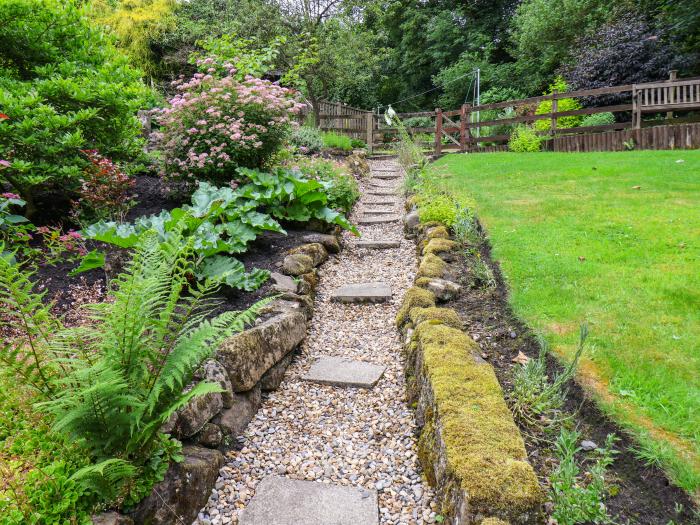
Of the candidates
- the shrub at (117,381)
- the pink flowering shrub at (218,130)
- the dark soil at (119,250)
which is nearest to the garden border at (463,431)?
the shrub at (117,381)

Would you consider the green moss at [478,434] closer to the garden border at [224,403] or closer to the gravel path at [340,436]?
the gravel path at [340,436]

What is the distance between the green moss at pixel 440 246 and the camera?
427 cm

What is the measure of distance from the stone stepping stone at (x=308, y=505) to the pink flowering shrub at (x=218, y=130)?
3.38 metres

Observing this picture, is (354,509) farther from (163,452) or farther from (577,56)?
(577,56)

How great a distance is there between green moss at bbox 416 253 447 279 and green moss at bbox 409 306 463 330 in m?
0.65

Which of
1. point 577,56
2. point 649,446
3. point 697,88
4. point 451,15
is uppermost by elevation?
point 451,15

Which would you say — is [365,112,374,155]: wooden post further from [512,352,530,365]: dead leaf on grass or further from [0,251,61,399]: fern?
[0,251,61,399]: fern

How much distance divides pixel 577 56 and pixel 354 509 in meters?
15.1

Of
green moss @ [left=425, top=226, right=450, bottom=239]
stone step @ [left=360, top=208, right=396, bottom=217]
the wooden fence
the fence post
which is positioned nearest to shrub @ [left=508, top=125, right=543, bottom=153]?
the wooden fence

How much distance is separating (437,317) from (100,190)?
2773 millimetres

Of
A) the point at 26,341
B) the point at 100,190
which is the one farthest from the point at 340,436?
the point at 100,190

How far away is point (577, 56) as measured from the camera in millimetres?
13500

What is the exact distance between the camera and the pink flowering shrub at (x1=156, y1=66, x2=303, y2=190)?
474cm

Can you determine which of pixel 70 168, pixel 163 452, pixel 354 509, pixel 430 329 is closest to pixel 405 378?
pixel 430 329
